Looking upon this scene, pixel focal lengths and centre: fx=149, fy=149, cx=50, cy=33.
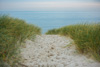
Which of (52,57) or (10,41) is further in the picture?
(52,57)

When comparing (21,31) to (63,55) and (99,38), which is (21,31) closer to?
(63,55)

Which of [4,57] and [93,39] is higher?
[93,39]

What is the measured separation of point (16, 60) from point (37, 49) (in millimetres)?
993

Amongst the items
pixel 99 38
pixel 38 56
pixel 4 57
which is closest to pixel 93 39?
pixel 99 38

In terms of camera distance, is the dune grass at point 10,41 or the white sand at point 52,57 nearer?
the dune grass at point 10,41

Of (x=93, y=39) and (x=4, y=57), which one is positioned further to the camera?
(x=93, y=39)

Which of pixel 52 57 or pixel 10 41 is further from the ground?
pixel 10 41

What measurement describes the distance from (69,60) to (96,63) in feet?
1.67

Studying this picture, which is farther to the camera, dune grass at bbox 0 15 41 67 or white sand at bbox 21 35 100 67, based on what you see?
white sand at bbox 21 35 100 67

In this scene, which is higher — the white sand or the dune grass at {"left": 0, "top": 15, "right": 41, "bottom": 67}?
the dune grass at {"left": 0, "top": 15, "right": 41, "bottom": 67}

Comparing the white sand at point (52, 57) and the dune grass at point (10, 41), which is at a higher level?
the dune grass at point (10, 41)

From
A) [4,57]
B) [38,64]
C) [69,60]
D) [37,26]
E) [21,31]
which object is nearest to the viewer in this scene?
[4,57]

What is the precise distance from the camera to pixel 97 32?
312cm

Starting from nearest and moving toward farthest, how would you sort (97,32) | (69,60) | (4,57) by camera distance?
1. (4,57)
2. (69,60)
3. (97,32)
